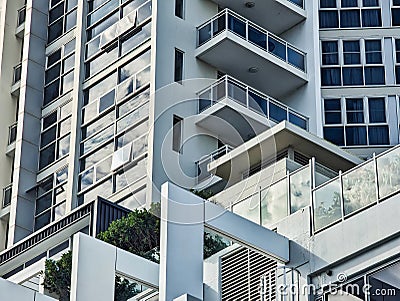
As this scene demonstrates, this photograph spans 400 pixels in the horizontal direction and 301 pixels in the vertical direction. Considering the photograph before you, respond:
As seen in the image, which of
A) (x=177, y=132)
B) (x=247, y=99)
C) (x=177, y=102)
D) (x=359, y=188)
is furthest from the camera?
(x=247, y=99)

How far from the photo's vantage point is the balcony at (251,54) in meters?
36.3

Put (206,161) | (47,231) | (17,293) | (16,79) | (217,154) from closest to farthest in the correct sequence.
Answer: (17,293) → (47,231) → (206,161) → (217,154) → (16,79)

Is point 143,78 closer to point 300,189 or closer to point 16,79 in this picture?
point 16,79

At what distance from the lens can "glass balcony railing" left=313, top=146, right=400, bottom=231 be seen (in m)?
20.1

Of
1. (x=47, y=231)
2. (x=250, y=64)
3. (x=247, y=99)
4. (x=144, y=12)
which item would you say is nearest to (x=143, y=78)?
(x=144, y=12)

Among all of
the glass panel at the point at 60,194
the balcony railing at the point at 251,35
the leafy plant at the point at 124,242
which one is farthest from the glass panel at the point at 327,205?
the glass panel at the point at 60,194

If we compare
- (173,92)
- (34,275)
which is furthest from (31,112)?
(34,275)

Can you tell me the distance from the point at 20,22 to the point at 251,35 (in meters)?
12.0

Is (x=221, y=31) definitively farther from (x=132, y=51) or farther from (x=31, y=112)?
(x=31, y=112)

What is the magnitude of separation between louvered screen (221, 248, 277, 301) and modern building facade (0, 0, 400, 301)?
14.9 ft

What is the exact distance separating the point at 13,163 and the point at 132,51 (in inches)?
325

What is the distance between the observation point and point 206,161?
3372 cm

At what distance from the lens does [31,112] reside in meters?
41.2

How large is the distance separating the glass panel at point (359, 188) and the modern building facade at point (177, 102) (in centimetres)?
631
